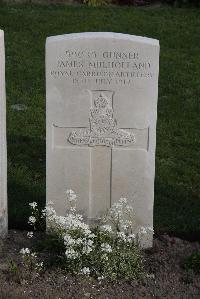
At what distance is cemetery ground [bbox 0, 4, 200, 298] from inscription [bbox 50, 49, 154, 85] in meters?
1.52

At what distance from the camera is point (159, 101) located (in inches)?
405

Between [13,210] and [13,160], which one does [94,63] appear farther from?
[13,160]

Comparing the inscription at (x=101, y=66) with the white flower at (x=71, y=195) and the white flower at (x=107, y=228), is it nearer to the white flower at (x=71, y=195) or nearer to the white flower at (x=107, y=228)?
the white flower at (x=71, y=195)

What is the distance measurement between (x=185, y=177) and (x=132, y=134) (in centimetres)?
194

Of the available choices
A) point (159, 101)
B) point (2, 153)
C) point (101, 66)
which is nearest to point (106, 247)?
point (2, 153)

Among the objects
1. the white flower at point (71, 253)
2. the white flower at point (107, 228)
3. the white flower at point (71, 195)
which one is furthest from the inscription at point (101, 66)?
the white flower at point (71, 253)

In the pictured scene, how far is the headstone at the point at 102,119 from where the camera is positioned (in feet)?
19.2

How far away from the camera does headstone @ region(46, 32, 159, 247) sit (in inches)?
230

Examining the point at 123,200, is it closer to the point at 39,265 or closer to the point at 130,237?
the point at 130,237

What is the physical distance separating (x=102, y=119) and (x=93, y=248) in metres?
1.12

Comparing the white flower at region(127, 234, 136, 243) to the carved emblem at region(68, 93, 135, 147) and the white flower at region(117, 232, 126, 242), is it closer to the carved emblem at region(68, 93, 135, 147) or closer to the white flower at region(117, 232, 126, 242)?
the white flower at region(117, 232, 126, 242)

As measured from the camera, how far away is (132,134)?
6.01 metres

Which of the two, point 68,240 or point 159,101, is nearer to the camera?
point 68,240

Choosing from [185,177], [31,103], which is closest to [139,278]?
[185,177]
